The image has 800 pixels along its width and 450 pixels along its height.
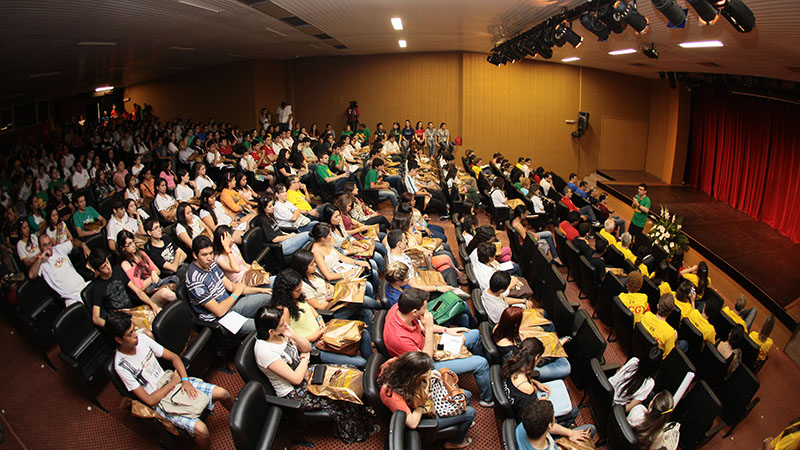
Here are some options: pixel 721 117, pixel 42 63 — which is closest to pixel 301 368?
pixel 42 63

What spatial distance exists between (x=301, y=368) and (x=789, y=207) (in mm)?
11228

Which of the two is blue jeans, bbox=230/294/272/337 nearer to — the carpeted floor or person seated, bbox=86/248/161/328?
the carpeted floor

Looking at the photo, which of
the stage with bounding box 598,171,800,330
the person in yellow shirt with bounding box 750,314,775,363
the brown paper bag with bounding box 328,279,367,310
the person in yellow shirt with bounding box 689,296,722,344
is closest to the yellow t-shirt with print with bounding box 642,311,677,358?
the person in yellow shirt with bounding box 689,296,722,344

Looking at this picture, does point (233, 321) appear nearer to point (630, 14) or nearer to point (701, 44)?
point (630, 14)

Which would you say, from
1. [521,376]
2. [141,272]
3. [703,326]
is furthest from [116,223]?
[703,326]

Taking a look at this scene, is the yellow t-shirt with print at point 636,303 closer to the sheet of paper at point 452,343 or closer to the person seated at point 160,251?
the sheet of paper at point 452,343

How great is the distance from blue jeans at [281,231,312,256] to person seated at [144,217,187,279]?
1.06 meters

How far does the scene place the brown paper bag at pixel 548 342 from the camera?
371 centimetres

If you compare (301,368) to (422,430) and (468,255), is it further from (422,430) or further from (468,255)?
(468,255)

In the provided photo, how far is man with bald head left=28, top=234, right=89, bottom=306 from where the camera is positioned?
4.23 m

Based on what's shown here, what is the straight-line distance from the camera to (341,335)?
3361 mm

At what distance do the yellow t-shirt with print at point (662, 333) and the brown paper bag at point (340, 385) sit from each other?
2.86m

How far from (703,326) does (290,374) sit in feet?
13.9

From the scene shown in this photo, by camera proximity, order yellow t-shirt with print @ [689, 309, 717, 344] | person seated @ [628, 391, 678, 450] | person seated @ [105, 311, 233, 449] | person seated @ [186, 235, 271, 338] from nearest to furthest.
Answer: person seated @ [105, 311, 233, 449], person seated @ [628, 391, 678, 450], person seated @ [186, 235, 271, 338], yellow t-shirt with print @ [689, 309, 717, 344]
